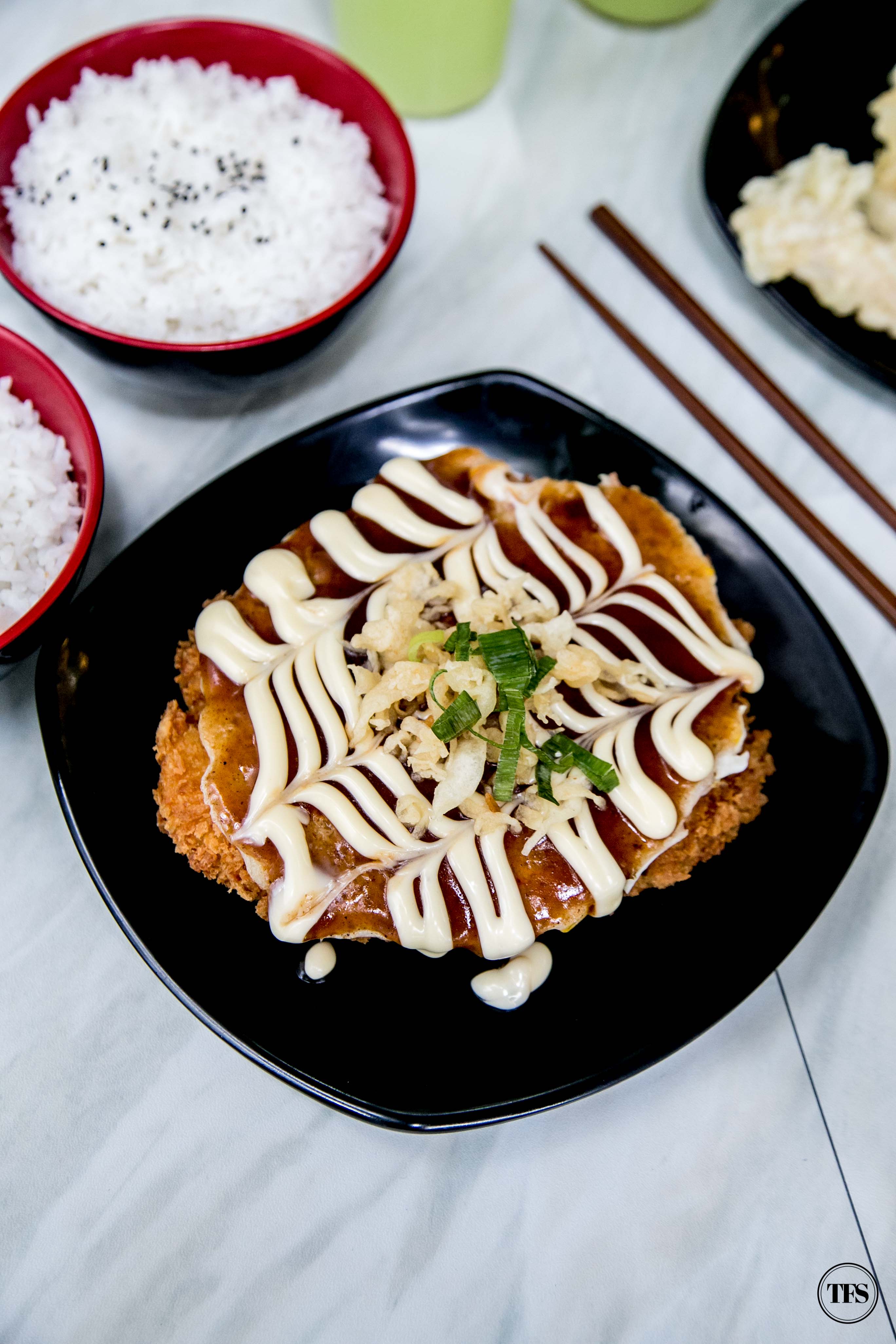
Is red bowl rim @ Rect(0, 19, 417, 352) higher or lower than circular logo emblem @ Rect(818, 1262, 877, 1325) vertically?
higher

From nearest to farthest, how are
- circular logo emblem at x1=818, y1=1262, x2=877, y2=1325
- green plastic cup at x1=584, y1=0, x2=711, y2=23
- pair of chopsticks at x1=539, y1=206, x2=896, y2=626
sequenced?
circular logo emblem at x1=818, y1=1262, x2=877, y2=1325
pair of chopsticks at x1=539, y1=206, x2=896, y2=626
green plastic cup at x1=584, y1=0, x2=711, y2=23

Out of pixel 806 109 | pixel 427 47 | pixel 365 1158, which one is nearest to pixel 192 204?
pixel 427 47

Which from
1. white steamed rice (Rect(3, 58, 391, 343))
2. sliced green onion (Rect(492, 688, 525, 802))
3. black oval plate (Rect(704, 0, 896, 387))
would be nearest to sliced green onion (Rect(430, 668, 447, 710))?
sliced green onion (Rect(492, 688, 525, 802))

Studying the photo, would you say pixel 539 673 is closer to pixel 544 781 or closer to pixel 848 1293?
pixel 544 781

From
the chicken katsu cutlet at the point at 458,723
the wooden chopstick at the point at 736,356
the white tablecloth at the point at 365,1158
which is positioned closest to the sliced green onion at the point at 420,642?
the chicken katsu cutlet at the point at 458,723

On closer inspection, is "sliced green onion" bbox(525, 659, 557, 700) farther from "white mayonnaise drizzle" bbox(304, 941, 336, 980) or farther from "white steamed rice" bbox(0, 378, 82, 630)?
"white steamed rice" bbox(0, 378, 82, 630)

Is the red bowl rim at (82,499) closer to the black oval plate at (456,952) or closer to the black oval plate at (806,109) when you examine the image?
the black oval plate at (456,952)
